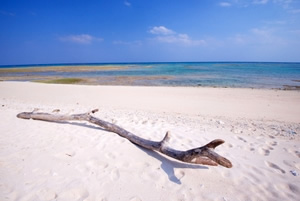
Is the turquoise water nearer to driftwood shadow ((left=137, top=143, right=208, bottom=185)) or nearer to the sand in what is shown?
the sand

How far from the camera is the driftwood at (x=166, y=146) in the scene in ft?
8.91

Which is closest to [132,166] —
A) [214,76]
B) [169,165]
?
[169,165]

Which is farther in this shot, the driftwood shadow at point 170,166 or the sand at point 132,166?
the driftwood shadow at point 170,166

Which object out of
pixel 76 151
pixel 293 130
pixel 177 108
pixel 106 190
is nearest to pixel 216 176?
pixel 106 190

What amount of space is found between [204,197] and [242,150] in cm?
195

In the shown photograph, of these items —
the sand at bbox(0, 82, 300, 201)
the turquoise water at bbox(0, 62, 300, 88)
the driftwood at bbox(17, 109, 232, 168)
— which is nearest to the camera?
the sand at bbox(0, 82, 300, 201)

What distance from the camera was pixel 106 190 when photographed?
243cm

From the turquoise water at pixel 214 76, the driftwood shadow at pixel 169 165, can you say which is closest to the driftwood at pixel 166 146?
the driftwood shadow at pixel 169 165

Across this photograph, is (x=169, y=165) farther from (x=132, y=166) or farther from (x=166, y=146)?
(x=132, y=166)

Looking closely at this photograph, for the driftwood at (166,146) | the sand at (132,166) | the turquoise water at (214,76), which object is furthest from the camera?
the turquoise water at (214,76)

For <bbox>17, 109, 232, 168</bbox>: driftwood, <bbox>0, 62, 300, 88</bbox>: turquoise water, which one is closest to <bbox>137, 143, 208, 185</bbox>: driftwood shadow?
<bbox>17, 109, 232, 168</bbox>: driftwood

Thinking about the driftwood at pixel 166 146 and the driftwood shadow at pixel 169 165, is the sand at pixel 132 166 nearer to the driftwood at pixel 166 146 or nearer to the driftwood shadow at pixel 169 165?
the driftwood shadow at pixel 169 165

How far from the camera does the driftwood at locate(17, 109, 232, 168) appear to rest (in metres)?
2.72

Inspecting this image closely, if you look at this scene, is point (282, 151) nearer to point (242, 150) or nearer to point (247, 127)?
point (242, 150)
